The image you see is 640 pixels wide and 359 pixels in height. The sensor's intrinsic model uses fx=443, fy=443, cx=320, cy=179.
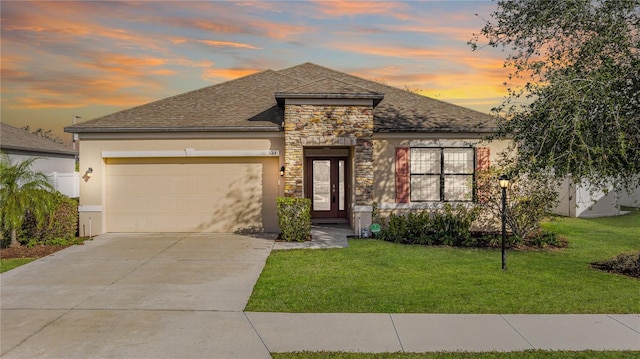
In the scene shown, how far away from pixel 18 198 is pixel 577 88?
13283 millimetres

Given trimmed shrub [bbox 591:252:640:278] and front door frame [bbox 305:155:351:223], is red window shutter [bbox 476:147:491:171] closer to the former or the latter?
front door frame [bbox 305:155:351:223]

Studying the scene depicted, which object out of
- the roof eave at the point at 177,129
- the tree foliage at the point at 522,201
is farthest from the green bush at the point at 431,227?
the roof eave at the point at 177,129

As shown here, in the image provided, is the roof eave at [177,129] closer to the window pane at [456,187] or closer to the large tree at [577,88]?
the window pane at [456,187]

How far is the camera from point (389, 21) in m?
15.2

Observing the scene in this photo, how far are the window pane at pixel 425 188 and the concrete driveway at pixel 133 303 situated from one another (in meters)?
5.37

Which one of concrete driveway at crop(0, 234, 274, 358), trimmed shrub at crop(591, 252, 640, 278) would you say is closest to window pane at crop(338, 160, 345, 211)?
concrete driveway at crop(0, 234, 274, 358)

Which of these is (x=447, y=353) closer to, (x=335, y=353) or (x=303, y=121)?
(x=335, y=353)

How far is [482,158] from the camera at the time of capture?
1452cm

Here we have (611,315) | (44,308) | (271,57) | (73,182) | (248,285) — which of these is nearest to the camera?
(611,315)

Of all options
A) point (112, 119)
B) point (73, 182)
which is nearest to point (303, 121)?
point (112, 119)

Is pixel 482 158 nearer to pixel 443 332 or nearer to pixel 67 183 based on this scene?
pixel 443 332

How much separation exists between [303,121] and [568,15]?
752 cm

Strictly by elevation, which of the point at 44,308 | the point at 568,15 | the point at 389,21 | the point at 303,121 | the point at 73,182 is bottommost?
the point at 44,308

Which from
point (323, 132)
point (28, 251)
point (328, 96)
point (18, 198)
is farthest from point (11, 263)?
point (328, 96)
